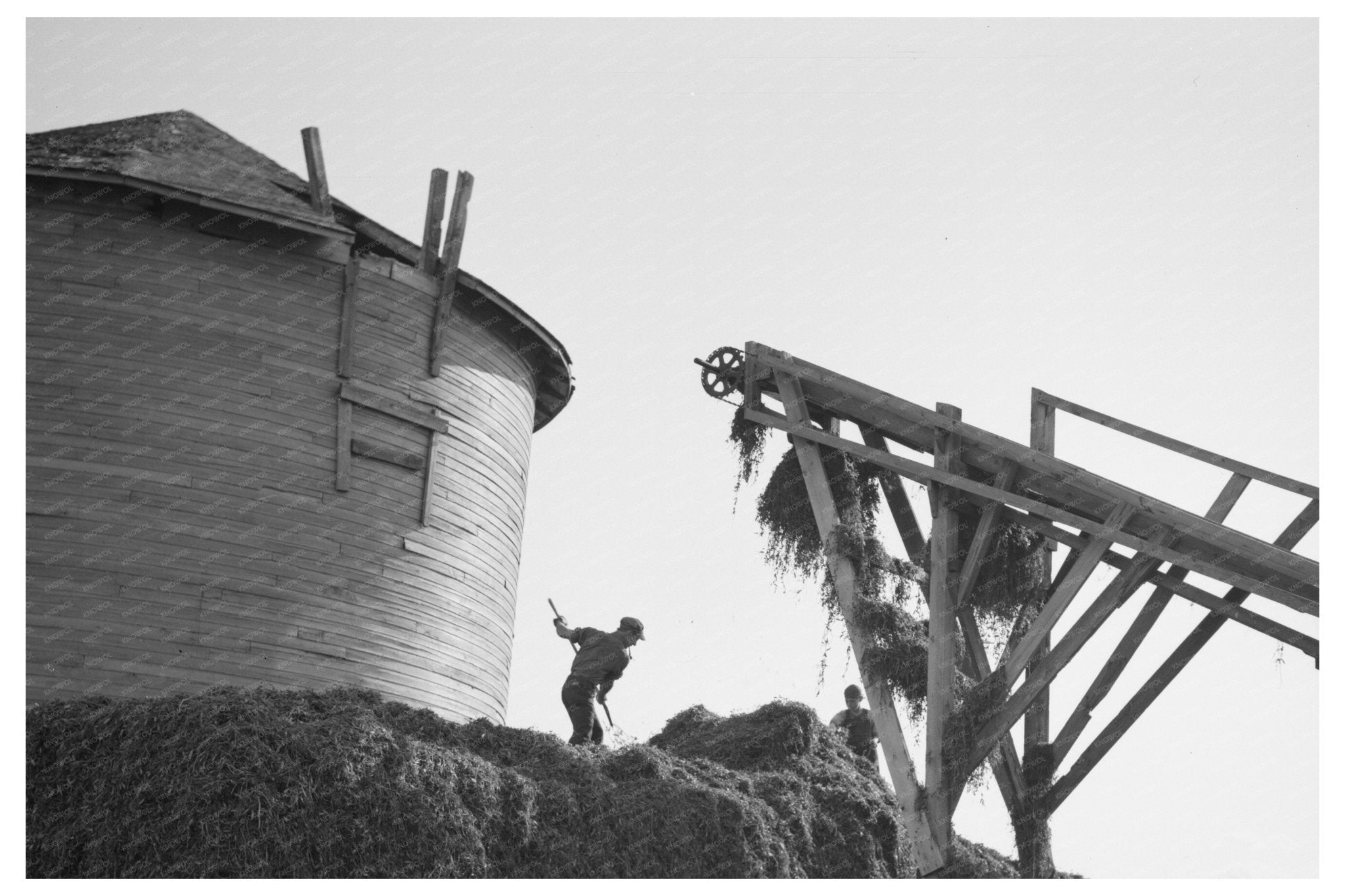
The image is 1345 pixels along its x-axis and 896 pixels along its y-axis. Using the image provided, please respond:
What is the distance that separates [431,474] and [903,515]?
6192 mm

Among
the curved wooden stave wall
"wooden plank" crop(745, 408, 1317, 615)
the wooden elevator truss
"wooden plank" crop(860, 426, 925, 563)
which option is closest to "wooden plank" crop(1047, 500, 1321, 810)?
the wooden elevator truss

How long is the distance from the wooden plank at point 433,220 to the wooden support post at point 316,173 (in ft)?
4.09

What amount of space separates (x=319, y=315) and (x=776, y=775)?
7.89 m

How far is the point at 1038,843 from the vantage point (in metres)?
14.0

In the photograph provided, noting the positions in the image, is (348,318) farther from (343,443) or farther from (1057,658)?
(1057,658)

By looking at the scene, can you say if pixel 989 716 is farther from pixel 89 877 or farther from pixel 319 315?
pixel 319 315

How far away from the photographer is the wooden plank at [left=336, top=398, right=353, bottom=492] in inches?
688

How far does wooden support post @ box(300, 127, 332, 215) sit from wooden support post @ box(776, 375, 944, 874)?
263 inches

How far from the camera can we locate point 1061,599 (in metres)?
13.3

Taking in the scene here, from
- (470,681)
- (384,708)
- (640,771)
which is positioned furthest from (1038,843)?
(470,681)

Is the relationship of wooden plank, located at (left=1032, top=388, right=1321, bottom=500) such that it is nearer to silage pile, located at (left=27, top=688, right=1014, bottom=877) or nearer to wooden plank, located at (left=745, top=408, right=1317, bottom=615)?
wooden plank, located at (left=745, top=408, right=1317, bottom=615)

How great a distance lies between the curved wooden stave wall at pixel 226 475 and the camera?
51.8ft

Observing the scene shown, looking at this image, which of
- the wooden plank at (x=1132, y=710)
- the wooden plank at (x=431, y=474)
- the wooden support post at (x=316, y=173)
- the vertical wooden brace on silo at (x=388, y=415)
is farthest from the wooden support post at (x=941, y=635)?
the wooden support post at (x=316, y=173)

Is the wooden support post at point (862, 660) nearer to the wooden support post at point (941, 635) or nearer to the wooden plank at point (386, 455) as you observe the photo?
the wooden support post at point (941, 635)
